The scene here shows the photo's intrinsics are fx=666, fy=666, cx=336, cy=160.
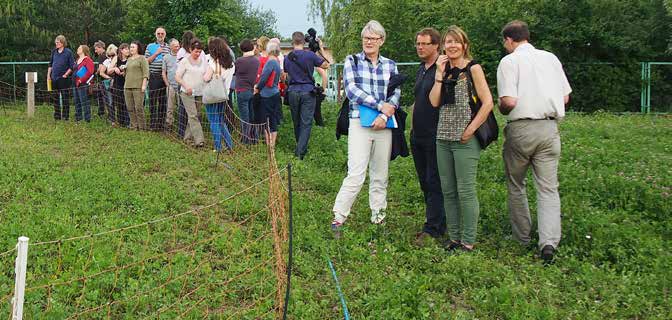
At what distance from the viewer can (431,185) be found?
5.50 metres

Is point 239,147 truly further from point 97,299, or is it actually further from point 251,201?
point 97,299

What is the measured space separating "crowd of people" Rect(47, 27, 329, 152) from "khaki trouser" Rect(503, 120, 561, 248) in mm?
3710

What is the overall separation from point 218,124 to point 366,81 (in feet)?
13.6

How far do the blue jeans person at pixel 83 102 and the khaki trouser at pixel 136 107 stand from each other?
1388 mm

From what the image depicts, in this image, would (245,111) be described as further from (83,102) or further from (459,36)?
(459,36)

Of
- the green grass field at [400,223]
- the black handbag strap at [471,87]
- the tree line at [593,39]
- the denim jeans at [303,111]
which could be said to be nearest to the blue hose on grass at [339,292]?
the green grass field at [400,223]

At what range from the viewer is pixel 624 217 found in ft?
19.7

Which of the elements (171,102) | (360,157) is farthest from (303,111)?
(360,157)

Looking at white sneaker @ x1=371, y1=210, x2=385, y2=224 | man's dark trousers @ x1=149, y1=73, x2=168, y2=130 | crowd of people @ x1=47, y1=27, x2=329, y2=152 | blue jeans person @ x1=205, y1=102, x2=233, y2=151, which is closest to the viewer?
white sneaker @ x1=371, y1=210, x2=385, y2=224

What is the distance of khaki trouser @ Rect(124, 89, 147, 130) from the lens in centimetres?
1106

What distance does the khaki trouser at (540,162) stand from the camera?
498 centimetres

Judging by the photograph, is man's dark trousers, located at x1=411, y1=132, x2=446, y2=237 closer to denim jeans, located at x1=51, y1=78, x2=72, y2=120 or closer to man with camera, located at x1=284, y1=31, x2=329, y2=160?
man with camera, located at x1=284, y1=31, x2=329, y2=160

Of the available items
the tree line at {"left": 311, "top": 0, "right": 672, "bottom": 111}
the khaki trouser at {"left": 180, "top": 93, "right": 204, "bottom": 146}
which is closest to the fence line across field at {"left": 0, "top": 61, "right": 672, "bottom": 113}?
the tree line at {"left": 311, "top": 0, "right": 672, "bottom": 111}

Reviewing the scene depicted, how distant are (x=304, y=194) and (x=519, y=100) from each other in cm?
271
